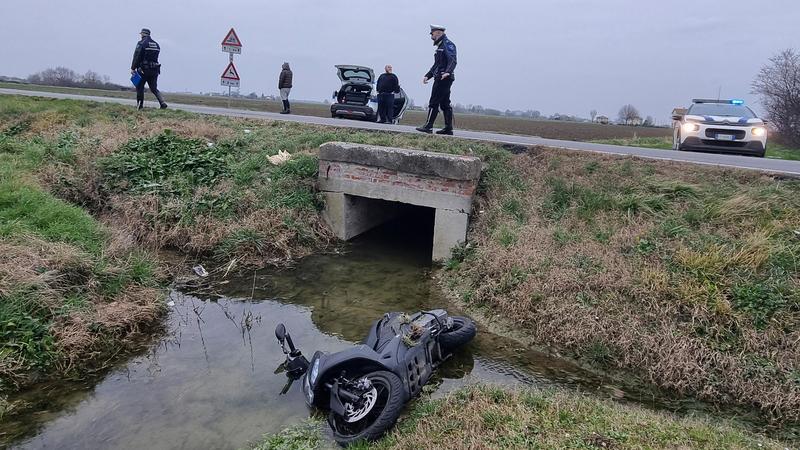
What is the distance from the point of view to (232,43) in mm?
15039

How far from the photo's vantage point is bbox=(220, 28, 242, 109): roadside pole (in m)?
15.0

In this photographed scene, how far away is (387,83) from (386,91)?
0.77ft

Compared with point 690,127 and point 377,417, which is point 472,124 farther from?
point 377,417

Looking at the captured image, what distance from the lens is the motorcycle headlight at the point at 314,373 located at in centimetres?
413

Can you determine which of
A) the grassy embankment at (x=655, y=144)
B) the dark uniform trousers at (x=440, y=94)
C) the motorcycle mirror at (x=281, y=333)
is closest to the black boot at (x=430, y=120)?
the dark uniform trousers at (x=440, y=94)

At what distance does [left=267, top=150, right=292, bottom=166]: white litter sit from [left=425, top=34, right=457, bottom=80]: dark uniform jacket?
11.1 ft

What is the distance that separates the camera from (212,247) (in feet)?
26.4

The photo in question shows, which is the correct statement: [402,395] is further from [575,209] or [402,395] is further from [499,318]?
[575,209]

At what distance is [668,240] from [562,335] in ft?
6.79

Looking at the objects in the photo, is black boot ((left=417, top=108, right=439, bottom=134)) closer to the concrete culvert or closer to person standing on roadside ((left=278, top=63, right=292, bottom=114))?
the concrete culvert

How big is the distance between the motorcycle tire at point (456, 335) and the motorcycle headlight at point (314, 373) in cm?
143

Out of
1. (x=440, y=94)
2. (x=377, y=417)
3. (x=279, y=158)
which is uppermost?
(x=440, y=94)

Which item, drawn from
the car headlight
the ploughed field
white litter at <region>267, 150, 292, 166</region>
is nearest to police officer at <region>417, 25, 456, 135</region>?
white litter at <region>267, 150, 292, 166</region>

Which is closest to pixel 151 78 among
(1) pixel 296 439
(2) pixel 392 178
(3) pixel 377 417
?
(2) pixel 392 178
